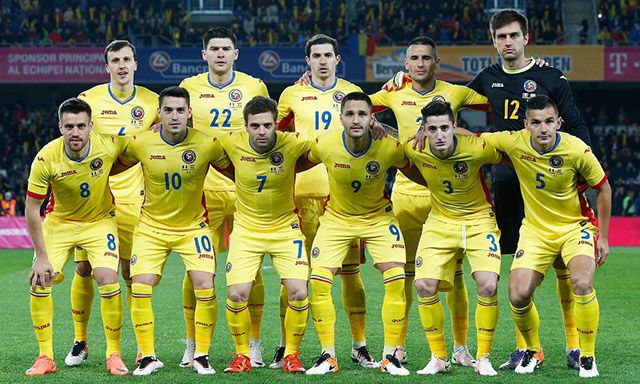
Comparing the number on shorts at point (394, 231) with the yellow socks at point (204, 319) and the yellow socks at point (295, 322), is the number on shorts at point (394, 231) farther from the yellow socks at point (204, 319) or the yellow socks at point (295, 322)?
the yellow socks at point (204, 319)

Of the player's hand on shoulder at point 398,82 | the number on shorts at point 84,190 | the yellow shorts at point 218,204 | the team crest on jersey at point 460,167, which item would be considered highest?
the player's hand on shoulder at point 398,82

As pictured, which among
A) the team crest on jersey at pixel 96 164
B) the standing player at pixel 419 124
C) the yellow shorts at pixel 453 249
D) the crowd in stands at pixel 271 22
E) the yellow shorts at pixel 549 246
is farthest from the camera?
the crowd in stands at pixel 271 22

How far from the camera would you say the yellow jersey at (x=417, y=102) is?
8.27 meters

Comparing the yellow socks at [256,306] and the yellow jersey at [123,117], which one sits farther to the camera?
the yellow jersey at [123,117]

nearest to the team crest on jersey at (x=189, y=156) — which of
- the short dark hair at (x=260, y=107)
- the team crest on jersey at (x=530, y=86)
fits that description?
the short dark hair at (x=260, y=107)

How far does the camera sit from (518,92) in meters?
7.96

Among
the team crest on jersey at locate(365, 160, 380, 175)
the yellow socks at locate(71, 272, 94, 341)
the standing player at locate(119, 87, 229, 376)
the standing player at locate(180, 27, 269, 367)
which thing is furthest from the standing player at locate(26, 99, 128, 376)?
the team crest on jersey at locate(365, 160, 380, 175)

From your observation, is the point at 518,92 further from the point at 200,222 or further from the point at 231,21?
the point at 231,21

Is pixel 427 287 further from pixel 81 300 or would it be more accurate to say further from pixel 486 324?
pixel 81 300

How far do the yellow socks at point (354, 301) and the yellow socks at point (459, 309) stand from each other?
0.72 metres

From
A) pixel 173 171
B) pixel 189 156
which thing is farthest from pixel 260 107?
pixel 173 171

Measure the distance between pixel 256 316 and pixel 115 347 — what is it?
1.19 meters

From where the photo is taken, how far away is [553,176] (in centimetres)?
754

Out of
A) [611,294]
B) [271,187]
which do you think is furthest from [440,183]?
[611,294]
